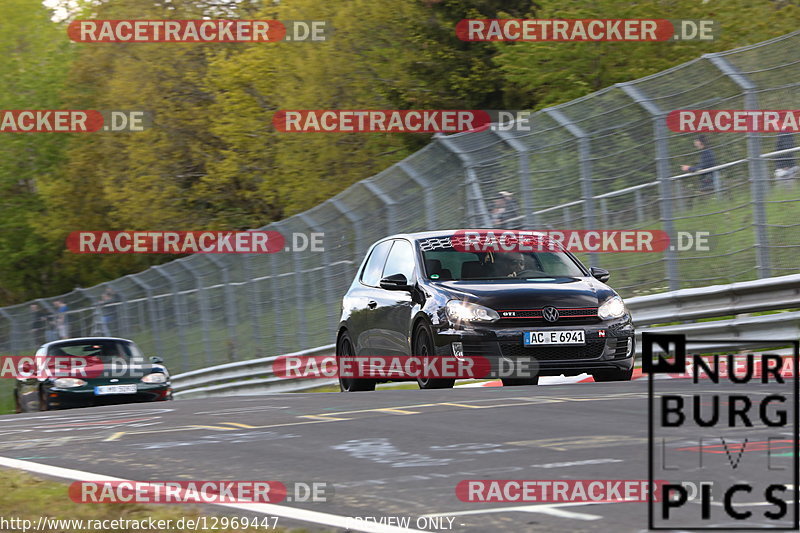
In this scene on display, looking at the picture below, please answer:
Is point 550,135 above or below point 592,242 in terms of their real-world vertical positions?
above

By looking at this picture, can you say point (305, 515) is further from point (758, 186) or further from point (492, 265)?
point (758, 186)

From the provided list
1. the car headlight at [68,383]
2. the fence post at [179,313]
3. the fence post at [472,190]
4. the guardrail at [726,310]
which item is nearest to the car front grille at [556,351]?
the guardrail at [726,310]

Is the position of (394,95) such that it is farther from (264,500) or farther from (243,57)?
(264,500)

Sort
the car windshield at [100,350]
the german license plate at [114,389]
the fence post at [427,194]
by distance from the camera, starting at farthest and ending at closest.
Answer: the car windshield at [100,350] < the fence post at [427,194] < the german license plate at [114,389]

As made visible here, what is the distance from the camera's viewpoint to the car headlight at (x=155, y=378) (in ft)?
63.7

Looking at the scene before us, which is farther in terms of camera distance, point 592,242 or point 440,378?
point 592,242

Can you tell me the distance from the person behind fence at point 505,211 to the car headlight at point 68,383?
6.02 metres

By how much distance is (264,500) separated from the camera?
6.39 m

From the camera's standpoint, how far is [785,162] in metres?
13.4

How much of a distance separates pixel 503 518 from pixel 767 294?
26.9 feet

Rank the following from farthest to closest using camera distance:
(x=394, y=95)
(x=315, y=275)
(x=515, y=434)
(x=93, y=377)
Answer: (x=394, y=95), (x=315, y=275), (x=93, y=377), (x=515, y=434)

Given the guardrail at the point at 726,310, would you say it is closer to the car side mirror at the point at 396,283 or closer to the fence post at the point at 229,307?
the car side mirror at the point at 396,283

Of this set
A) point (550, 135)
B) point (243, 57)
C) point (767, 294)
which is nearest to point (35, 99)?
point (243, 57)

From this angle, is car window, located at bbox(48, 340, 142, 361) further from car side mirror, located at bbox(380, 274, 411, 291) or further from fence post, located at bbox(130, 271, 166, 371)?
fence post, located at bbox(130, 271, 166, 371)
